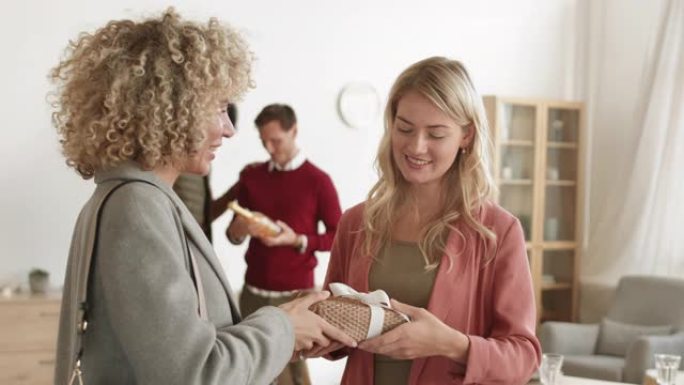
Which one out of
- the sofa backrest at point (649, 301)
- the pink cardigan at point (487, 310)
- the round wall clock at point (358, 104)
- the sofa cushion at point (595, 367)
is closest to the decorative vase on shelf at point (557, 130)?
the sofa backrest at point (649, 301)

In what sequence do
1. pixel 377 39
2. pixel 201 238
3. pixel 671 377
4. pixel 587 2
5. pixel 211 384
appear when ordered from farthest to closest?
pixel 587 2 → pixel 377 39 → pixel 671 377 → pixel 201 238 → pixel 211 384

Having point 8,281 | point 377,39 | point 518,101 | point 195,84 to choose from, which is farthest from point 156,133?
point 518,101

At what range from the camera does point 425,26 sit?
6297 mm

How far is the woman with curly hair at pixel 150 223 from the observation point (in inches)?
52.8

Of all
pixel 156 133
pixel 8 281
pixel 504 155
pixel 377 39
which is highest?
pixel 377 39

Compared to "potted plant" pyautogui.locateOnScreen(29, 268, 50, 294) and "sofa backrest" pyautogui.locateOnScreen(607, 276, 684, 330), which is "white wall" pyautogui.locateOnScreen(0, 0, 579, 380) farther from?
"sofa backrest" pyautogui.locateOnScreen(607, 276, 684, 330)

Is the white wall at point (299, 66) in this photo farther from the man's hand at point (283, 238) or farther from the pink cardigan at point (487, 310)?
the pink cardigan at point (487, 310)

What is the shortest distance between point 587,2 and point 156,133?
6114mm

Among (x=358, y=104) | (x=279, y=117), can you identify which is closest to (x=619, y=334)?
(x=358, y=104)

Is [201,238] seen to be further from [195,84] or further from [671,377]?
[671,377]

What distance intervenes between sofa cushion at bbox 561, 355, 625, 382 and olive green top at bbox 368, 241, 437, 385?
359 cm

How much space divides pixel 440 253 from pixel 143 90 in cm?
75

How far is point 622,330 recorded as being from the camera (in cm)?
564

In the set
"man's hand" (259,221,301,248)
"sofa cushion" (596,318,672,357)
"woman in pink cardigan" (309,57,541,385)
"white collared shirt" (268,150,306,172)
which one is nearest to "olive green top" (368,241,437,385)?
"woman in pink cardigan" (309,57,541,385)
